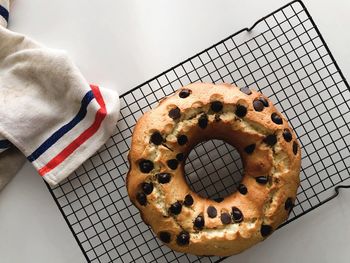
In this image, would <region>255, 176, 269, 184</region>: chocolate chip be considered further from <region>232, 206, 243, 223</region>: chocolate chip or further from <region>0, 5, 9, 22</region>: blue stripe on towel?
<region>0, 5, 9, 22</region>: blue stripe on towel

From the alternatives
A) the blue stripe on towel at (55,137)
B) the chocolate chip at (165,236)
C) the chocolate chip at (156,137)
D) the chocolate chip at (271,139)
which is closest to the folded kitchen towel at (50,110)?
the blue stripe on towel at (55,137)

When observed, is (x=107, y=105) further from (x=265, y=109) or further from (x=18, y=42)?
(x=265, y=109)

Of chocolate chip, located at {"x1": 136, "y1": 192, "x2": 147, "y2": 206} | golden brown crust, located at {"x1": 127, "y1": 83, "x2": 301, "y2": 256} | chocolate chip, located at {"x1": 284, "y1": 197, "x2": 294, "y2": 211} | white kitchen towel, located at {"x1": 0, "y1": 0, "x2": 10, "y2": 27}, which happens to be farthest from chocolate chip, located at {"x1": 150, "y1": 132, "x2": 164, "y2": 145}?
white kitchen towel, located at {"x1": 0, "y1": 0, "x2": 10, "y2": 27}

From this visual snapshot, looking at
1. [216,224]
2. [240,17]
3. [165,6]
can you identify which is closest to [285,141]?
[216,224]

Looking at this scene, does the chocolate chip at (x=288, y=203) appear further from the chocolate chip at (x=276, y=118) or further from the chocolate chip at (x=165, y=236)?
the chocolate chip at (x=165, y=236)

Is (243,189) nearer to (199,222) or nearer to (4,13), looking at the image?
(199,222)
